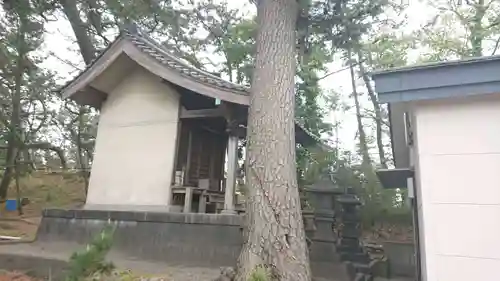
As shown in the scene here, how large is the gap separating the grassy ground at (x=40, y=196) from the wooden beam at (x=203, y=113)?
20.5ft

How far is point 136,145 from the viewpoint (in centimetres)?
891

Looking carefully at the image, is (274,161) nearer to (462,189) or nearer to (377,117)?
(462,189)

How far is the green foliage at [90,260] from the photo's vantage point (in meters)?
3.51

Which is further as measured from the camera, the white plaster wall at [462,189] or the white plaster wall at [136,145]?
the white plaster wall at [136,145]

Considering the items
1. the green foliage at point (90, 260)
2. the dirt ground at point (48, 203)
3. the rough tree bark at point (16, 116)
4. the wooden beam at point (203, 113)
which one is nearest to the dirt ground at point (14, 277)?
the green foliage at point (90, 260)

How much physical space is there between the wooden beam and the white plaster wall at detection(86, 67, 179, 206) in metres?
0.20

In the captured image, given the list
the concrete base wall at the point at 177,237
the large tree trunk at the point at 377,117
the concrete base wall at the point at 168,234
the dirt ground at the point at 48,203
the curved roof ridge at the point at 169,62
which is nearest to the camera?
the concrete base wall at the point at 177,237

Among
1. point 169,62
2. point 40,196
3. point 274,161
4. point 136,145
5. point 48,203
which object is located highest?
point 169,62

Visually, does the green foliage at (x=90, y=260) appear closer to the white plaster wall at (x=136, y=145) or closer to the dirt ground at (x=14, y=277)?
the dirt ground at (x=14, y=277)

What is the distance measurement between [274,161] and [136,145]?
5077 millimetres

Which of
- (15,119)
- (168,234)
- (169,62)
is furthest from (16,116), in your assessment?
(168,234)

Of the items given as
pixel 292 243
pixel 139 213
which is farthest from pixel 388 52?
pixel 292 243

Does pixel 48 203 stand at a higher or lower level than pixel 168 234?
higher

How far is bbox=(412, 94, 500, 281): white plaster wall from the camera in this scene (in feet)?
10.8
